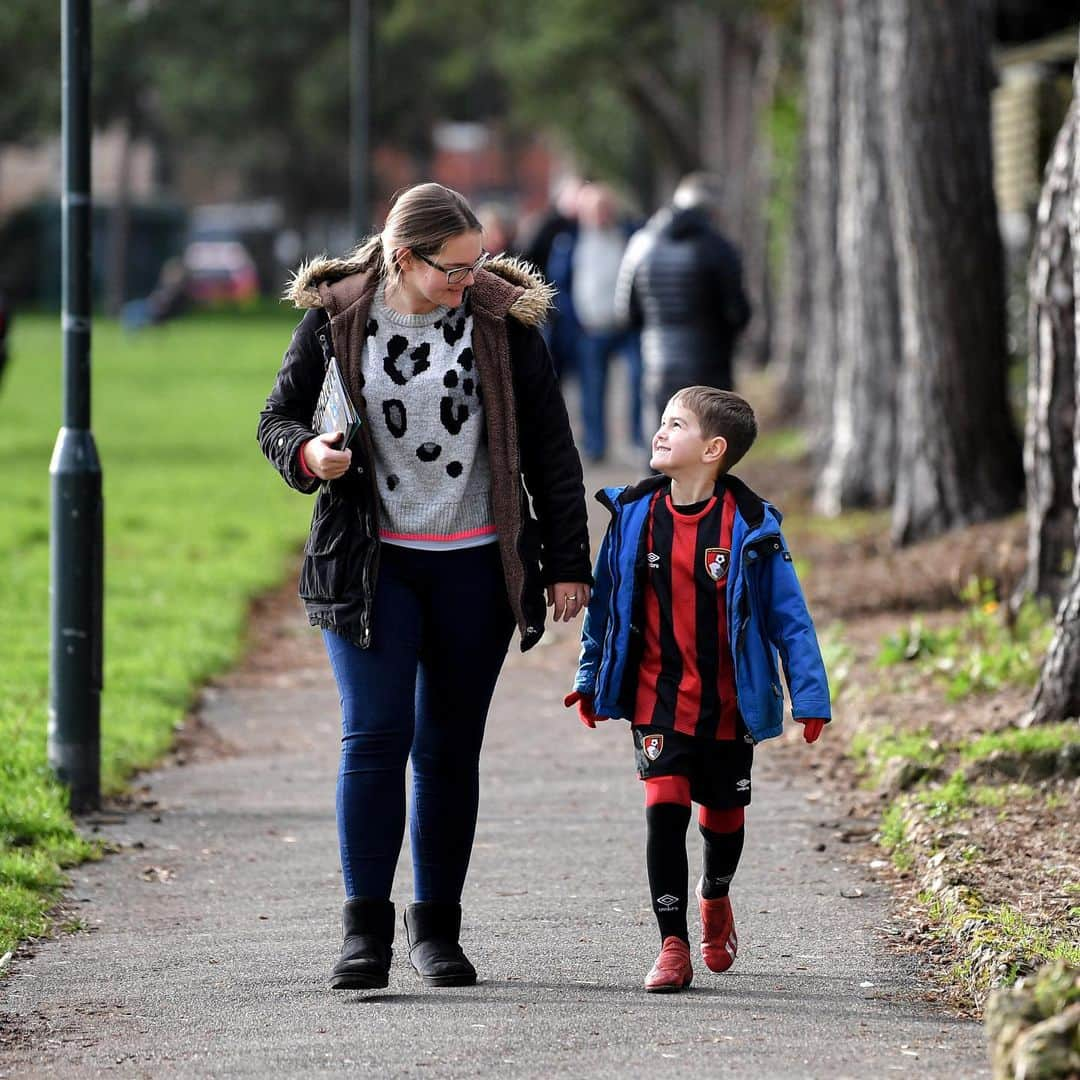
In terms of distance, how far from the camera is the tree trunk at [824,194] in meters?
17.3

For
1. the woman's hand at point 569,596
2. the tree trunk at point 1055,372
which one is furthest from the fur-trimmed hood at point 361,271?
the tree trunk at point 1055,372

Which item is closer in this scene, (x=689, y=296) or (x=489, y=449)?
(x=489, y=449)

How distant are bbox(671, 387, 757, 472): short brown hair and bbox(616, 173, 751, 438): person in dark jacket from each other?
8190 millimetres

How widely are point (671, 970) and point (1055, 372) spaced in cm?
416

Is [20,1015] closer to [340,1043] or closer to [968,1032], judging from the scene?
[340,1043]

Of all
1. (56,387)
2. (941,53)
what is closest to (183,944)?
(941,53)

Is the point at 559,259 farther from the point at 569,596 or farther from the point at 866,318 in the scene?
the point at 569,596

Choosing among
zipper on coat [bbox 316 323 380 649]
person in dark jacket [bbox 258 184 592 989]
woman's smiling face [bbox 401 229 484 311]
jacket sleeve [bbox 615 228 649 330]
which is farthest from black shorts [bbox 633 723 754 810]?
jacket sleeve [bbox 615 228 649 330]

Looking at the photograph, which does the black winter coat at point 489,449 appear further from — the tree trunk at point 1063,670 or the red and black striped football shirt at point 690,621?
the tree trunk at point 1063,670

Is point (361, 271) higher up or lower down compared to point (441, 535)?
higher up

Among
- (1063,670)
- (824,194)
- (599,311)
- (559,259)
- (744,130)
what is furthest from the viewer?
(744,130)

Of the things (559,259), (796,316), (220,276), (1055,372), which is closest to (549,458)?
(1055,372)

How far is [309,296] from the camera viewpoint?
516 centimetres

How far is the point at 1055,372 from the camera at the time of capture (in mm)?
8602
